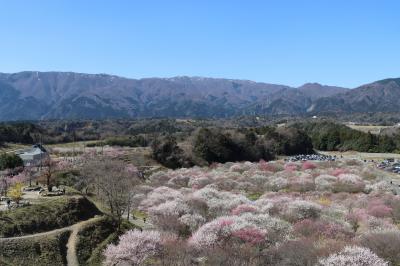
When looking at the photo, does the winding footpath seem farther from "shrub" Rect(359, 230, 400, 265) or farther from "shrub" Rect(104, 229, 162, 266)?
"shrub" Rect(359, 230, 400, 265)

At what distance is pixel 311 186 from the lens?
171ft

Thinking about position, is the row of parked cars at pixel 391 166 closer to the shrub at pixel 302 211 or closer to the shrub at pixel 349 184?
the shrub at pixel 349 184

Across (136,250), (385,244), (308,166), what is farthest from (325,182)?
(136,250)

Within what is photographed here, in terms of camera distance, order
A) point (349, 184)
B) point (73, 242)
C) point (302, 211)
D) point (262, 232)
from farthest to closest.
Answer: point (349, 184) < point (302, 211) < point (73, 242) < point (262, 232)

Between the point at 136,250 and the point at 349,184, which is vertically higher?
the point at 136,250

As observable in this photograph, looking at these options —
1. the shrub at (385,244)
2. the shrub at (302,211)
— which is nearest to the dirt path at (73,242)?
the shrub at (302,211)

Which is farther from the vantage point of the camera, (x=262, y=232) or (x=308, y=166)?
(x=308, y=166)

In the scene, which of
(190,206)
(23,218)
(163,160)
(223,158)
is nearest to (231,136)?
(223,158)

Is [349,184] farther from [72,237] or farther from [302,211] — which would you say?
[72,237]

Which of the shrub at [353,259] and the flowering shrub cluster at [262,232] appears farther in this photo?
the flowering shrub cluster at [262,232]

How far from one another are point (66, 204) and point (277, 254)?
62.4 feet

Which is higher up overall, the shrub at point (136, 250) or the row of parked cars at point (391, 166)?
the shrub at point (136, 250)

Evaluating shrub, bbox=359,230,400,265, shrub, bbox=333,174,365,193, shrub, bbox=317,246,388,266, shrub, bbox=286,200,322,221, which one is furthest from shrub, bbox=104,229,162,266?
shrub, bbox=333,174,365,193

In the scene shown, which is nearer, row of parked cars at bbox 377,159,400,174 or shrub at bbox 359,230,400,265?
shrub at bbox 359,230,400,265
